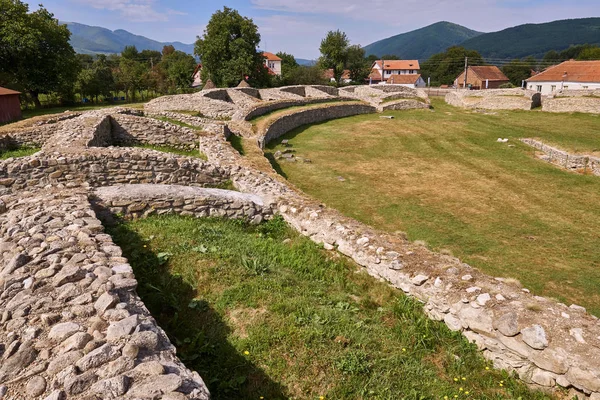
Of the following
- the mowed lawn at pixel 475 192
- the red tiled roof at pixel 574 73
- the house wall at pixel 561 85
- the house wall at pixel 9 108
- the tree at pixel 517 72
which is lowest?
the mowed lawn at pixel 475 192

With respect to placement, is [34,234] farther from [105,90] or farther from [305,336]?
[105,90]

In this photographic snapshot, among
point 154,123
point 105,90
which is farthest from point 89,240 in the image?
point 105,90

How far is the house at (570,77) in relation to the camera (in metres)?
59.4

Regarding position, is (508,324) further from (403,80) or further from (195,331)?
(403,80)

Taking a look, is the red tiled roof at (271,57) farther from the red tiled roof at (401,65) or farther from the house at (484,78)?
the house at (484,78)

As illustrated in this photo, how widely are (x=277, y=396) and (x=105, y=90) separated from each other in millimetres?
52677

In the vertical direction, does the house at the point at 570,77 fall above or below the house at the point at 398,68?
below

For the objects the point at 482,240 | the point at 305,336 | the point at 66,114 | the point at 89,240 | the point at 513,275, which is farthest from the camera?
the point at 66,114

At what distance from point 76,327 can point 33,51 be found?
40552 mm

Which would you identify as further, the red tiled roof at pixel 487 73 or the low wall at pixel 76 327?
the red tiled roof at pixel 487 73

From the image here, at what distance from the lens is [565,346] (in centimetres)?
487

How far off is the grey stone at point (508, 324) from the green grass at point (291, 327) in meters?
0.58

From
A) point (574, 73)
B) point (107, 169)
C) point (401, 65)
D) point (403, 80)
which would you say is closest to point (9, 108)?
point (107, 169)

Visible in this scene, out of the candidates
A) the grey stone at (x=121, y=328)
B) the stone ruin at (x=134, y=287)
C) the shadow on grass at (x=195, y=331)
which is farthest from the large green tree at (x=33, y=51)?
the grey stone at (x=121, y=328)
